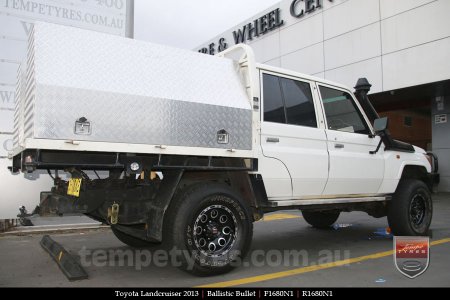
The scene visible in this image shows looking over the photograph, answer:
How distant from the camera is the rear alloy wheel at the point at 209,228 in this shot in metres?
3.95

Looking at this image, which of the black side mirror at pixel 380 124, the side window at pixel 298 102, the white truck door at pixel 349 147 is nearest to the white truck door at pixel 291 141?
the side window at pixel 298 102

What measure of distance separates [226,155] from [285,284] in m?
1.42

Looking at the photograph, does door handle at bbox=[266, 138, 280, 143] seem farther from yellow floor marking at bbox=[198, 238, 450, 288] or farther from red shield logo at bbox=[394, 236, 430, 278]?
red shield logo at bbox=[394, 236, 430, 278]

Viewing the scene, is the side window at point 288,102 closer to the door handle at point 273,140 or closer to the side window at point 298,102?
the side window at point 298,102

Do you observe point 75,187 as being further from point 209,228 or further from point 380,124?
point 380,124

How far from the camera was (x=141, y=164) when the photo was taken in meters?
3.92

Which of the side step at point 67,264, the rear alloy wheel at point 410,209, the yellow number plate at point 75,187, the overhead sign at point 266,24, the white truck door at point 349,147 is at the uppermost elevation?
the overhead sign at point 266,24

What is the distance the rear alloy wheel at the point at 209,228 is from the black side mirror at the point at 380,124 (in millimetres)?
2538

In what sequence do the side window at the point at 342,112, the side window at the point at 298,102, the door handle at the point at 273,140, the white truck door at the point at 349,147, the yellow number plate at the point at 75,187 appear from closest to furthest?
the yellow number plate at the point at 75,187
the door handle at the point at 273,140
the side window at the point at 298,102
the white truck door at the point at 349,147
the side window at the point at 342,112

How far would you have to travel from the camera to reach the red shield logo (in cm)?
445

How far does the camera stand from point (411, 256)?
488 cm

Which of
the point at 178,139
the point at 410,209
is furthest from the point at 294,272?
the point at 410,209

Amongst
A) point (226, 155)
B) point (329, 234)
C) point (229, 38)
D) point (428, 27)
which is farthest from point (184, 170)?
point (229, 38)

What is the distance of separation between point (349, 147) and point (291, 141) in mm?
1166
